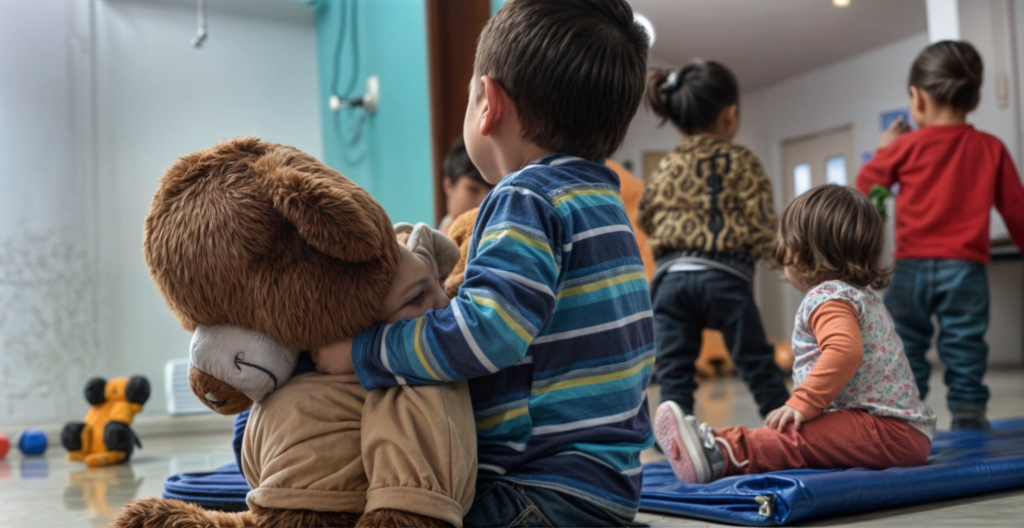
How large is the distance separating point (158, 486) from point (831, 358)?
49.4 inches

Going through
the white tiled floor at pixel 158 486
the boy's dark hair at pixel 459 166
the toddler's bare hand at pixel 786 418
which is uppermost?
the boy's dark hair at pixel 459 166

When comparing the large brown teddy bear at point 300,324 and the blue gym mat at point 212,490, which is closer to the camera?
the large brown teddy bear at point 300,324

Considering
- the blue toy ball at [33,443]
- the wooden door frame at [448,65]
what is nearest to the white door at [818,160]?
the wooden door frame at [448,65]

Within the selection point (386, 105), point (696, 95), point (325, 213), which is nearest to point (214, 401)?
point (325, 213)

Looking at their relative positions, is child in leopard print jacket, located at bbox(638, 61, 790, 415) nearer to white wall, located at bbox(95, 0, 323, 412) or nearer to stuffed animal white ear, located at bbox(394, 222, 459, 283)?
stuffed animal white ear, located at bbox(394, 222, 459, 283)

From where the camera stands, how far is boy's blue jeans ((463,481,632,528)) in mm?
804

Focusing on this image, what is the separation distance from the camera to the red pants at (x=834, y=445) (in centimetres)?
129

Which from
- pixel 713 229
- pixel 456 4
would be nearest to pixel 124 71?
pixel 456 4

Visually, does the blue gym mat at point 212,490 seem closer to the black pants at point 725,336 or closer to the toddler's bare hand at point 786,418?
the toddler's bare hand at point 786,418

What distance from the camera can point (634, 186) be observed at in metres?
2.53

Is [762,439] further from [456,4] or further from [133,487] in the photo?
[456,4]

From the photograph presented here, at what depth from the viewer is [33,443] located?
2.20m

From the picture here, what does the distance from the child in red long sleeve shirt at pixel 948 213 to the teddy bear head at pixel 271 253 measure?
1766 millimetres

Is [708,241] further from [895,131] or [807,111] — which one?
[807,111]
